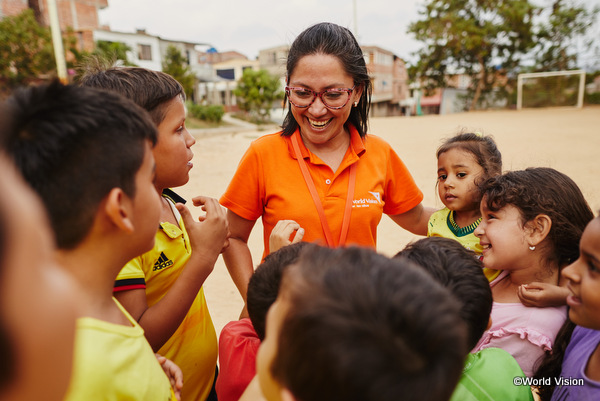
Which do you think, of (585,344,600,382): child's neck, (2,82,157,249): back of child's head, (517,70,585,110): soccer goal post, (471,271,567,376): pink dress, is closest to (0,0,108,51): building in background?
(517,70,585,110): soccer goal post

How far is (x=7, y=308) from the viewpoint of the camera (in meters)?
0.38

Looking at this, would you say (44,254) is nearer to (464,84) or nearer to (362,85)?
(362,85)

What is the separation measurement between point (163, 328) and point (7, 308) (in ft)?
4.05

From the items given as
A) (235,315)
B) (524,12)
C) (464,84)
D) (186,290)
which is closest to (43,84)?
(186,290)

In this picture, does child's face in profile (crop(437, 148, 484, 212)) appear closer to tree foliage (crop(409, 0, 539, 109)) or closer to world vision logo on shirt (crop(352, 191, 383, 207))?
world vision logo on shirt (crop(352, 191, 383, 207))

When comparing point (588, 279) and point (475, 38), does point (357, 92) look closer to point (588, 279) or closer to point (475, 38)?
point (588, 279)

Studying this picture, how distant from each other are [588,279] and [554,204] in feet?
2.16

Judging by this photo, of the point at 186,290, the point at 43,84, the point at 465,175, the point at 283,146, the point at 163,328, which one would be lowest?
the point at 163,328

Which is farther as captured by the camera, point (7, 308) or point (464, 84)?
point (464, 84)

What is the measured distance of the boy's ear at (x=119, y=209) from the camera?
106cm

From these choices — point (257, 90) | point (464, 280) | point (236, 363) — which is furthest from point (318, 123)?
point (257, 90)

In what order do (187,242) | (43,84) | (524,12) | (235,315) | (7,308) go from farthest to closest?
(524,12) → (235,315) → (187,242) → (43,84) → (7,308)

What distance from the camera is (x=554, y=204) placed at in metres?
1.83

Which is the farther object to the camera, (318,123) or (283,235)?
(318,123)
